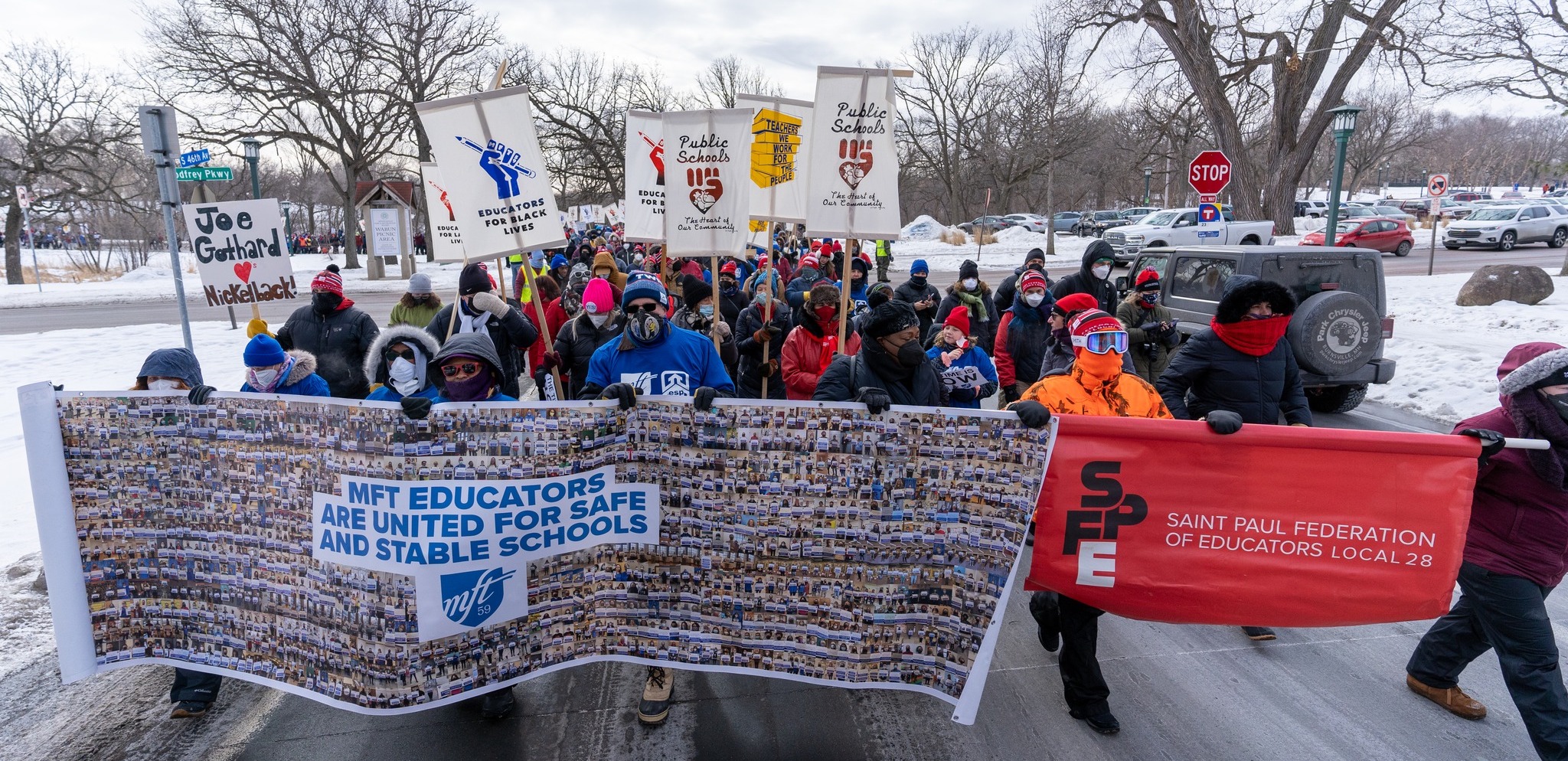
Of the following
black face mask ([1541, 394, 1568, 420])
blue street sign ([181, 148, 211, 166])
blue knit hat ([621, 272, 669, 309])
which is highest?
blue street sign ([181, 148, 211, 166])

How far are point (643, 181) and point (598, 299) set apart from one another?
284cm

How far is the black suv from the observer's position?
7.61 meters

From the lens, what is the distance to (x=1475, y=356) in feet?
36.2

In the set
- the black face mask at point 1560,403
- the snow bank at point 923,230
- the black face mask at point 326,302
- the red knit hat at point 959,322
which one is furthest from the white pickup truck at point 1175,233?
the black face mask at point 326,302

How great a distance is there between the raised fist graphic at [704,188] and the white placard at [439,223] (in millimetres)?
3327

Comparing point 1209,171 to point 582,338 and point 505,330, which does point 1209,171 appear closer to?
point 582,338

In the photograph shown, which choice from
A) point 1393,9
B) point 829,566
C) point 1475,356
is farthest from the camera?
point 1393,9

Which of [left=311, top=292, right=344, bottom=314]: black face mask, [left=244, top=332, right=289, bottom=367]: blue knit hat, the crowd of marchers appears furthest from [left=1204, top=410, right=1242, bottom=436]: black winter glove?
[left=311, top=292, right=344, bottom=314]: black face mask

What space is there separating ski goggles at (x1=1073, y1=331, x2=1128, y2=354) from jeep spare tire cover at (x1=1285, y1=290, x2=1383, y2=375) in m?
4.81

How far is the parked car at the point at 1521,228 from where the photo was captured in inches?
1176

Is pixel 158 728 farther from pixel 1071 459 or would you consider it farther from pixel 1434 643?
pixel 1434 643

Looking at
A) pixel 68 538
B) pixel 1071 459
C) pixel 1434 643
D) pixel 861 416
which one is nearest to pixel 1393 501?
pixel 1434 643

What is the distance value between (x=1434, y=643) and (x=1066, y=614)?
5.73ft

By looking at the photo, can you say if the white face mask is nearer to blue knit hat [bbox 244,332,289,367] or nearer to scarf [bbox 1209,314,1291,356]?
blue knit hat [bbox 244,332,289,367]
